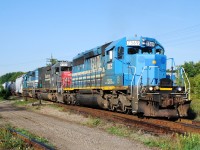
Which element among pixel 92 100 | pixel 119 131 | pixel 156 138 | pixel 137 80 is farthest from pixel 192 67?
pixel 156 138

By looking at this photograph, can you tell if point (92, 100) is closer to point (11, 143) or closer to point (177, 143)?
point (11, 143)

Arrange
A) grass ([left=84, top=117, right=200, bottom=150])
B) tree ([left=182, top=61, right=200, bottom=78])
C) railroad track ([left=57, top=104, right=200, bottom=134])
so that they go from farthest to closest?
tree ([left=182, top=61, right=200, bottom=78]), railroad track ([left=57, top=104, right=200, bottom=134]), grass ([left=84, top=117, right=200, bottom=150])

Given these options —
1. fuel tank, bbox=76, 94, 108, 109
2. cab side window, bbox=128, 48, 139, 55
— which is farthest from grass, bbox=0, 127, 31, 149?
fuel tank, bbox=76, 94, 108, 109

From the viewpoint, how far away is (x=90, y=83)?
1808 centimetres

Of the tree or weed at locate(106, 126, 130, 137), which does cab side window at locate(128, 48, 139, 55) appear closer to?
weed at locate(106, 126, 130, 137)

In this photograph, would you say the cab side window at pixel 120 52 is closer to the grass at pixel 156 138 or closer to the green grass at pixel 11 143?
the grass at pixel 156 138

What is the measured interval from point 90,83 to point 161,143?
10521mm

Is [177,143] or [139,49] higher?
[139,49]

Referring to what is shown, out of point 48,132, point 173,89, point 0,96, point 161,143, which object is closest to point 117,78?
point 173,89

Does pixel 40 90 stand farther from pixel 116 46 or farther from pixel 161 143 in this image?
pixel 161 143

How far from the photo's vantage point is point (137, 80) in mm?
13273

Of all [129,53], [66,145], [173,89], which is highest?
[129,53]

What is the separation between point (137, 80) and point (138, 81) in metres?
1.34

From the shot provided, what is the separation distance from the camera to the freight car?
1209 centimetres
